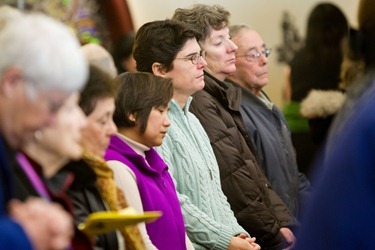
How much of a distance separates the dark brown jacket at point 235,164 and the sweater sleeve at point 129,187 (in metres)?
1.14

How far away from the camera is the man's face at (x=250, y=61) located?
5.62 m

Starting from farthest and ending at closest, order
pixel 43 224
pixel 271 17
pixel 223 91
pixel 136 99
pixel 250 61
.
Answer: pixel 271 17, pixel 250 61, pixel 223 91, pixel 136 99, pixel 43 224

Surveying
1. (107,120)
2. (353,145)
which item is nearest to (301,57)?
(107,120)

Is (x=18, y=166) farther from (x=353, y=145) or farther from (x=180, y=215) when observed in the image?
(x=180, y=215)

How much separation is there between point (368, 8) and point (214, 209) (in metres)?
1.90

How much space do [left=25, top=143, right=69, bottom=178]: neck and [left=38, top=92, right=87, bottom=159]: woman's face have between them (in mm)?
17

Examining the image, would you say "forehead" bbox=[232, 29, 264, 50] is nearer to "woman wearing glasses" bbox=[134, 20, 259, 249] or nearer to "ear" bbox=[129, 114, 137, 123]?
"woman wearing glasses" bbox=[134, 20, 259, 249]

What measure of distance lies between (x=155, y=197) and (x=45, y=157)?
1302 millimetres

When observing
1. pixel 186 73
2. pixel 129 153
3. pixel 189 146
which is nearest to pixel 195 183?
pixel 189 146

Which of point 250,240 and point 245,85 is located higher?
point 245,85

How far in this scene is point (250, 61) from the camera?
5.65 metres

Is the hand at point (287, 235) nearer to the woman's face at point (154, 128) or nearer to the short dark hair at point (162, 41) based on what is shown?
the short dark hair at point (162, 41)

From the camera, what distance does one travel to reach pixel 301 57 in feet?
21.4

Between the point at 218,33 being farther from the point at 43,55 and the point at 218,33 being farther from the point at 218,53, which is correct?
the point at 43,55
